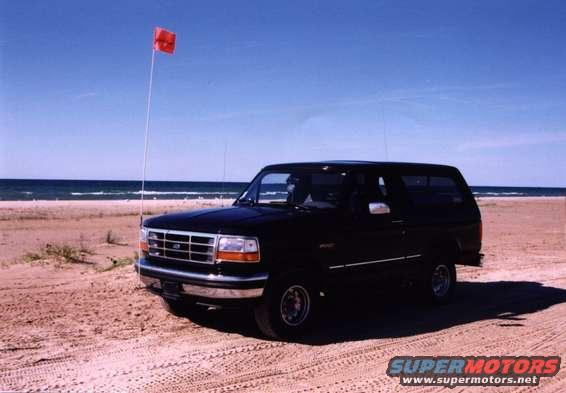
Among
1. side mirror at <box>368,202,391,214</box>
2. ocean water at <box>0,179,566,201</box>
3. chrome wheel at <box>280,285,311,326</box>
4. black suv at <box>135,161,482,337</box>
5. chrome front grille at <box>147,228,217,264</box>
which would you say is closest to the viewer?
black suv at <box>135,161,482,337</box>

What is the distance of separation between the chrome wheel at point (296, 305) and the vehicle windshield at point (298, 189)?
1.12 metres

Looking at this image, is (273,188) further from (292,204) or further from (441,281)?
(441,281)

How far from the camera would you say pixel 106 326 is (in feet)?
20.9

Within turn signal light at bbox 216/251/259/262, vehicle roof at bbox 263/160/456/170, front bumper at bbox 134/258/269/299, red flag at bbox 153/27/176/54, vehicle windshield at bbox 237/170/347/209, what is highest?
red flag at bbox 153/27/176/54

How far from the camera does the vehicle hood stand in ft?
18.5

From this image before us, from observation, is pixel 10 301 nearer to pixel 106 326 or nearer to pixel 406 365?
pixel 106 326

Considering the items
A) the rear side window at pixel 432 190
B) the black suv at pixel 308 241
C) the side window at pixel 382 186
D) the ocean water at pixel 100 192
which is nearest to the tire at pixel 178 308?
the black suv at pixel 308 241

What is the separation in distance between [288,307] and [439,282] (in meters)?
3.02

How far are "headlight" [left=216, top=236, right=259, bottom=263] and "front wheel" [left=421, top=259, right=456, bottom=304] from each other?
311 centimetres

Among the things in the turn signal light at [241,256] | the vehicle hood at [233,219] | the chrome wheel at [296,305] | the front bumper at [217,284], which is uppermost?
the vehicle hood at [233,219]

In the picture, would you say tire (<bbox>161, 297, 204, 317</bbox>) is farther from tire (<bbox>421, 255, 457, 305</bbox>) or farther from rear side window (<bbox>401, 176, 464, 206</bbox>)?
rear side window (<bbox>401, 176, 464, 206</bbox>)

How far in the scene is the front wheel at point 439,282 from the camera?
7.65m

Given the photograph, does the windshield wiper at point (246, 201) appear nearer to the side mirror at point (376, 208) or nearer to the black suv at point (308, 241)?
the black suv at point (308, 241)

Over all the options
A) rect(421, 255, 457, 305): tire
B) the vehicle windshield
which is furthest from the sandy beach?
the vehicle windshield
